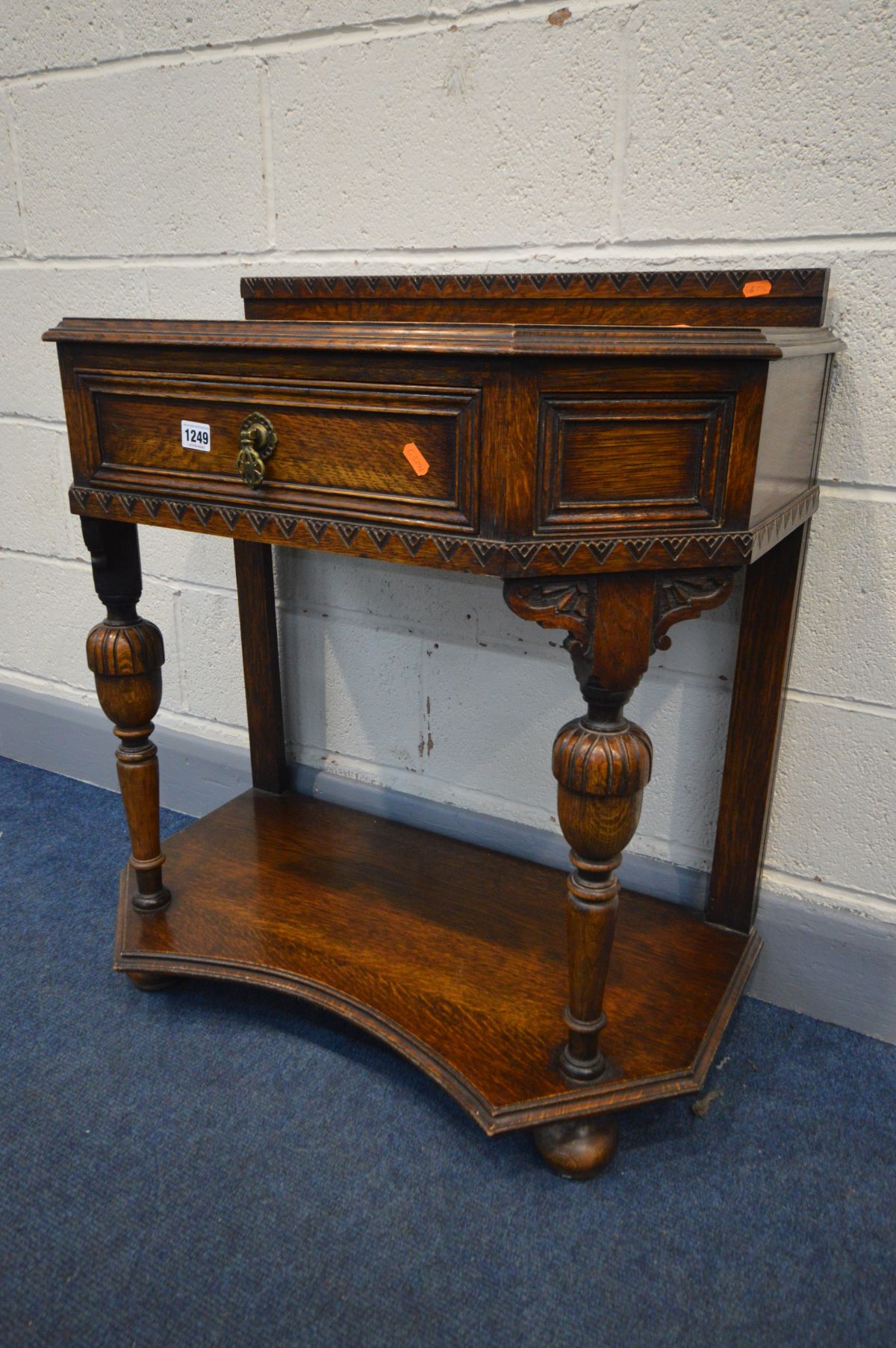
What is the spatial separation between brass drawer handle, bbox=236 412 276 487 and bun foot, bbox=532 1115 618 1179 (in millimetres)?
676

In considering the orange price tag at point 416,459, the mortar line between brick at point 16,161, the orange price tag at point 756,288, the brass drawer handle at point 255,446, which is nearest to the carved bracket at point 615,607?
the orange price tag at point 416,459

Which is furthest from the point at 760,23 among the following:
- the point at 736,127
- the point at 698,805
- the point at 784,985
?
the point at 784,985

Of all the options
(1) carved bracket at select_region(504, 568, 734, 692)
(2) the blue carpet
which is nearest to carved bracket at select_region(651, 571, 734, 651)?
(1) carved bracket at select_region(504, 568, 734, 692)

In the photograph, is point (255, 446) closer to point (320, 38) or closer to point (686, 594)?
point (686, 594)

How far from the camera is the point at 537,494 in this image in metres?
0.73

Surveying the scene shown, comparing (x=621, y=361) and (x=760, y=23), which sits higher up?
(x=760, y=23)

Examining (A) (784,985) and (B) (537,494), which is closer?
(B) (537,494)

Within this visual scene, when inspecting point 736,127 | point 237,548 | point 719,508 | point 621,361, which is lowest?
point 237,548

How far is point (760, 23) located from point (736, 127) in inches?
3.6

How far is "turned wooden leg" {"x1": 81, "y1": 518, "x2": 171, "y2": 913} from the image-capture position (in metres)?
1.06

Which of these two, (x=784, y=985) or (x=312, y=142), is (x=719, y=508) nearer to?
(x=784, y=985)

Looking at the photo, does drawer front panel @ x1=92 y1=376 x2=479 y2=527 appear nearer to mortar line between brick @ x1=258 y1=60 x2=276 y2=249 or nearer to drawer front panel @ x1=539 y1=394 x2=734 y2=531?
drawer front panel @ x1=539 y1=394 x2=734 y2=531

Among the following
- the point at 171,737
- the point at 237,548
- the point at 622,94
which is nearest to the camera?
the point at 622,94

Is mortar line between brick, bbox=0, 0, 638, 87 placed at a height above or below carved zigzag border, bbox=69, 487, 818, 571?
above
